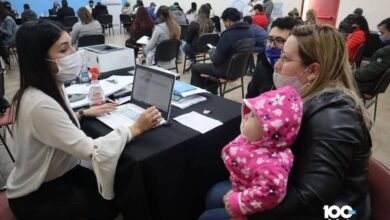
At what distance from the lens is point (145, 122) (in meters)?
1.33

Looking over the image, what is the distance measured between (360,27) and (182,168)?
4.13 metres

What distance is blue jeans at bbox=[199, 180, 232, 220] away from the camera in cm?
117

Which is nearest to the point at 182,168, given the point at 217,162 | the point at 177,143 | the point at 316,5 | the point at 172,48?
the point at 177,143

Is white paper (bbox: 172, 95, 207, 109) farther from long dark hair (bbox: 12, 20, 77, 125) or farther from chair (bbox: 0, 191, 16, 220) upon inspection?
chair (bbox: 0, 191, 16, 220)

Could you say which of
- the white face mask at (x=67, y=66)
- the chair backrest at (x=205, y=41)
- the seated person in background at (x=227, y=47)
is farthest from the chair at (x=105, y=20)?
the white face mask at (x=67, y=66)

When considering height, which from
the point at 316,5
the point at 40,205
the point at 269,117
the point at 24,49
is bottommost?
→ the point at 40,205

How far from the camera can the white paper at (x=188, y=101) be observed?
1.66m

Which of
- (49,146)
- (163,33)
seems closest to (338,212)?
(49,146)

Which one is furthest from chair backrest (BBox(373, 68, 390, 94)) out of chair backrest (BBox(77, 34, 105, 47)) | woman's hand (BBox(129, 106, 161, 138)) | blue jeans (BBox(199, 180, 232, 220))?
chair backrest (BBox(77, 34, 105, 47))

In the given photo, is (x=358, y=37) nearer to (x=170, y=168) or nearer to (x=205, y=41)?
(x=205, y=41)

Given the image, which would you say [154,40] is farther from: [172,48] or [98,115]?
[98,115]

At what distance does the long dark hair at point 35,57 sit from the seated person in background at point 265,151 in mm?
820

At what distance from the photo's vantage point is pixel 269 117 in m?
0.89

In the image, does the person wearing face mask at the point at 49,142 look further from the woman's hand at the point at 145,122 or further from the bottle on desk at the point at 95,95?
the bottle on desk at the point at 95,95
